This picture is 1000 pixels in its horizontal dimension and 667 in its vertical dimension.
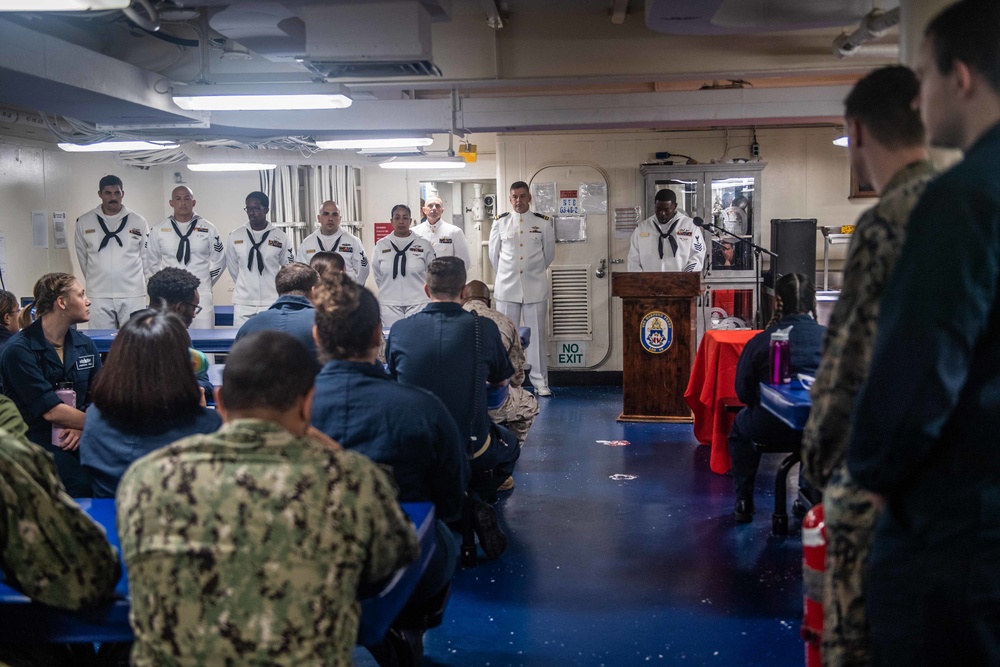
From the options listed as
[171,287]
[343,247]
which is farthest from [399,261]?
[171,287]

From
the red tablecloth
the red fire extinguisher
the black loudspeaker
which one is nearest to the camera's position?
the red fire extinguisher

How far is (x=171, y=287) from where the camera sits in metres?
4.47

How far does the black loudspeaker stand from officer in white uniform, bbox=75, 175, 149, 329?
6043 millimetres

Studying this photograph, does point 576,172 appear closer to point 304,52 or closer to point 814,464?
point 304,52

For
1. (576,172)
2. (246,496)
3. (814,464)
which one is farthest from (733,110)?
(246,496)

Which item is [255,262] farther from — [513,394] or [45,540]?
[45,540]

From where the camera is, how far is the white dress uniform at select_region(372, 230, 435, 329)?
9.15 meters

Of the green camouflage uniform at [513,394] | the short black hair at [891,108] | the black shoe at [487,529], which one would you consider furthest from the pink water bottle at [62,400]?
the short black hair at [891,108]

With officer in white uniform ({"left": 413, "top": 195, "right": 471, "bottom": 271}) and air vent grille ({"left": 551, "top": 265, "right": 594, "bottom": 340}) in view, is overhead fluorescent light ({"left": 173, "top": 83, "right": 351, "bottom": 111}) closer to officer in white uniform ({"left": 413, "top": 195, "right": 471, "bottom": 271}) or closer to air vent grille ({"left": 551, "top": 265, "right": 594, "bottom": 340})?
officer in white uniform ({"left": 413, "top": 195, "right": 471, "bottom": 271})

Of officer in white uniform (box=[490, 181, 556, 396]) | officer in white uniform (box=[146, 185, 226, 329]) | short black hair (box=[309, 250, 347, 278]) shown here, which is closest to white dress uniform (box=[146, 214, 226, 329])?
officer in white uniform (box=[146, 185, 226, 329])

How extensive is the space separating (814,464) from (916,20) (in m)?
2.67

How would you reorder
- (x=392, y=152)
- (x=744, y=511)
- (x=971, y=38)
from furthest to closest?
(x=392, y=152)
(x=744, y=511)
(x=971, y=38)

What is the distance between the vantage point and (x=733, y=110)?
757 centimetres

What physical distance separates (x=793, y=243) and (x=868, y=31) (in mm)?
3604
